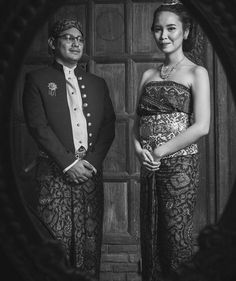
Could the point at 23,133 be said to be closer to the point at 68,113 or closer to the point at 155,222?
the point at 68,113

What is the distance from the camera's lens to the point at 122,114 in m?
2.02

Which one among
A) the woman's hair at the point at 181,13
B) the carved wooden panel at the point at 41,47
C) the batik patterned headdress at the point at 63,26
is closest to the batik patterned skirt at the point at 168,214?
the woman's hair at the point at 181,13

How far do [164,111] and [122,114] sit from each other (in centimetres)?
63

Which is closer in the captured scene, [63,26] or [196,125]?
[196,125]

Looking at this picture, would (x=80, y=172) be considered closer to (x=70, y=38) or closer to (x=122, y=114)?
(x=70, y=38)

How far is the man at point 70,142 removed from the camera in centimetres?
148

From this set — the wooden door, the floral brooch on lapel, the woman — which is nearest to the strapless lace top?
the woman

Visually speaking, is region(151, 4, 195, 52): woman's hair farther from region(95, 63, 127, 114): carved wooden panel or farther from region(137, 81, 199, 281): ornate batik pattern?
region(95, 63, 127, 114): carved wooden panel

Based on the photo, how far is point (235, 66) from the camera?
852 millimetres

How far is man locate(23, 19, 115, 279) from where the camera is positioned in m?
1.48

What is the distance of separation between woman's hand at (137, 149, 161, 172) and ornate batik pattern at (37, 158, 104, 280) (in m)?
0.16

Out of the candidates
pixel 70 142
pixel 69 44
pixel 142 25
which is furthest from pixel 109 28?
pixel 70 142

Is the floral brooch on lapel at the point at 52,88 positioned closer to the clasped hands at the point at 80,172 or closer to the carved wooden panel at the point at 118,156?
the clasped hands at the point at 80,172

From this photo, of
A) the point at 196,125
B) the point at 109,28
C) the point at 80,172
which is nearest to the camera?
the point at 196,125
